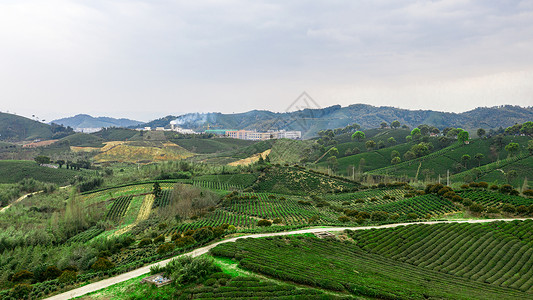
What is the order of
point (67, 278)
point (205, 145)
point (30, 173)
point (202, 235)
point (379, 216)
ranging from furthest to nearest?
point (205, 145)
point (30, 173)
point (379, 216)
point (202, 235)
point (67, 278)

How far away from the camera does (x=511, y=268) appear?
26781 millimetres

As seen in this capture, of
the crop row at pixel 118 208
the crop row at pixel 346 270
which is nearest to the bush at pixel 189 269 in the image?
the crop row at pixel 346 270

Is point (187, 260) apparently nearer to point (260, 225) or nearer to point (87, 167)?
point (260, 225)

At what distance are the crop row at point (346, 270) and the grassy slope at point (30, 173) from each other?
8750cm

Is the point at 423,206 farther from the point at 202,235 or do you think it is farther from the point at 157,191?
the point at 157,191

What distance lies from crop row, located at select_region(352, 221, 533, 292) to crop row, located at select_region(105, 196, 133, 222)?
48.2 metres

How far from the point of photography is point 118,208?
201ft

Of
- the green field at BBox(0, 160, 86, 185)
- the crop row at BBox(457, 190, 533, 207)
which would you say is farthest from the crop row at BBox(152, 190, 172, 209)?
the crop row at BBox(457, 190, 533, 207)

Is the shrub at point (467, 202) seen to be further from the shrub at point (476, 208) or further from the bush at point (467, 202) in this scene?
the shrub at point (476, 208)

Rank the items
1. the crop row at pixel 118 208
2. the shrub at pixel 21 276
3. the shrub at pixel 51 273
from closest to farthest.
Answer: the shrub at pixel 21 276 < the shrub at pixel 51 273 < the crop row at pixel 118 208

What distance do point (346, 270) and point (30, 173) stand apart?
346ft

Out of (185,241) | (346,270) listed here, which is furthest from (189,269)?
(346,270)

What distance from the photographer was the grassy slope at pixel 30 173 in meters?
87.2

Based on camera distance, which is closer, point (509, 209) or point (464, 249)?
point (464, 249)
